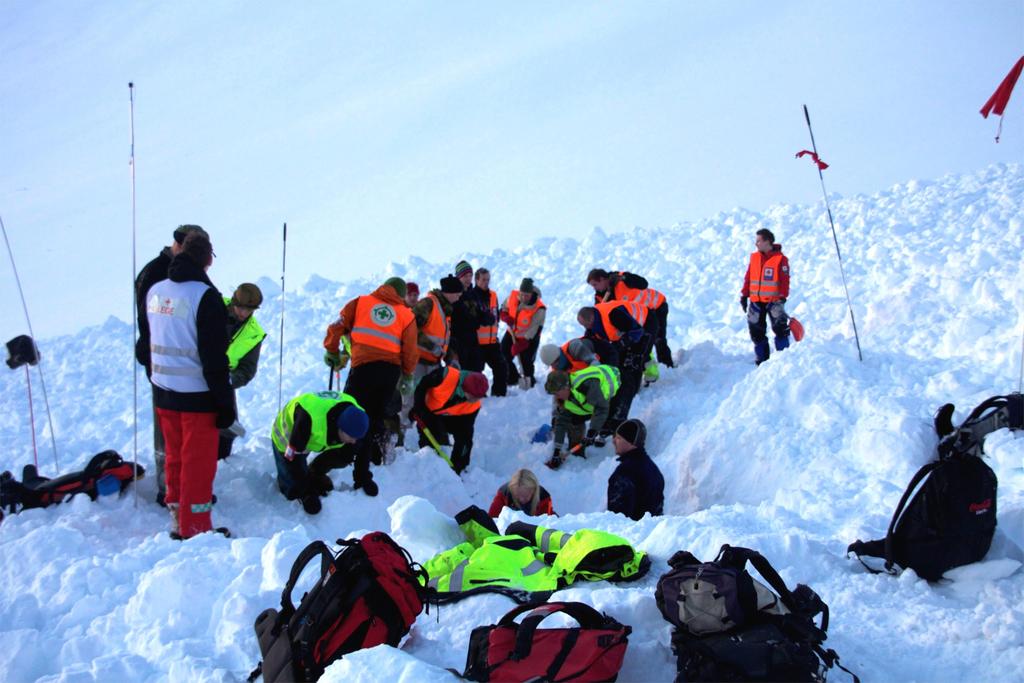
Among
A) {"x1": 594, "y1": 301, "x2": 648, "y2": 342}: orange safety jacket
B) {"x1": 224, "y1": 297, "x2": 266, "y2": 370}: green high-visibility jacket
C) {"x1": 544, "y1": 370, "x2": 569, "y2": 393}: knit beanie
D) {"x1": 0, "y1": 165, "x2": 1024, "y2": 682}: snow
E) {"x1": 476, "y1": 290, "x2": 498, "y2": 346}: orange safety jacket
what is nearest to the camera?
{"x1": 0, "y1": 165, "x2": 1024, "y2": 682}: snow

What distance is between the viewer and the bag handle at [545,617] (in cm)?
327

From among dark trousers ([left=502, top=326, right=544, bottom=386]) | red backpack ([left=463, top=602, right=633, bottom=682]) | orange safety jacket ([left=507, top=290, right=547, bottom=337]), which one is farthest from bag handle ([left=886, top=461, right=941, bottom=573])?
dark trousers ([left=502, top=326, right=544, bottom=386])

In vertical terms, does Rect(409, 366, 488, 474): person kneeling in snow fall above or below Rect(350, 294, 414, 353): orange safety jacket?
below

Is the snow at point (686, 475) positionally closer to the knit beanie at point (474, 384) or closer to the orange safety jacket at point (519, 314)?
the knit beanie at point (474, 384)

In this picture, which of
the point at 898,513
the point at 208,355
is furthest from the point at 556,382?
the point at 898,513

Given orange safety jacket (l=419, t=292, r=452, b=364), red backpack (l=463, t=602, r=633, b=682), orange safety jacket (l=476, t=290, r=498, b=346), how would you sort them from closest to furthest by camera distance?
red backpack (l=463, t=602, r=633, b=682), orange safety jacket (l=419, t=292, r=452, b=364), orange safety jacket (l=476, t=290, r=498, b=346)

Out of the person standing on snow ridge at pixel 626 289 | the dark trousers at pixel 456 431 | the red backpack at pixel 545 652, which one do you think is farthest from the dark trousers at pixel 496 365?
the red backpack at pixel 545 652

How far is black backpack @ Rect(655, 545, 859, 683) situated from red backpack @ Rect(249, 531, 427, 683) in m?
1.14

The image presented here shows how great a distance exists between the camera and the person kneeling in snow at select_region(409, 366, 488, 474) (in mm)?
7914

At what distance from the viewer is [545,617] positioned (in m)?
3.52

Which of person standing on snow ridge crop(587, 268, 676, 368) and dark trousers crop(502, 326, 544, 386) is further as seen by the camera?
dark trousers crop(502, 326, 544, 386)

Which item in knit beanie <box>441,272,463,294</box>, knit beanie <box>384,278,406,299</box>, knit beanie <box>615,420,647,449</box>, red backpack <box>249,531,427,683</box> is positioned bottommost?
red backpack <box>249,531,427,683</box>

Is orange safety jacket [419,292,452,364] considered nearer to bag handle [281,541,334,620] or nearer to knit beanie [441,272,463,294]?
knit beanie [441,272,463,294]

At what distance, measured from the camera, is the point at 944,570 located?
163 inches
